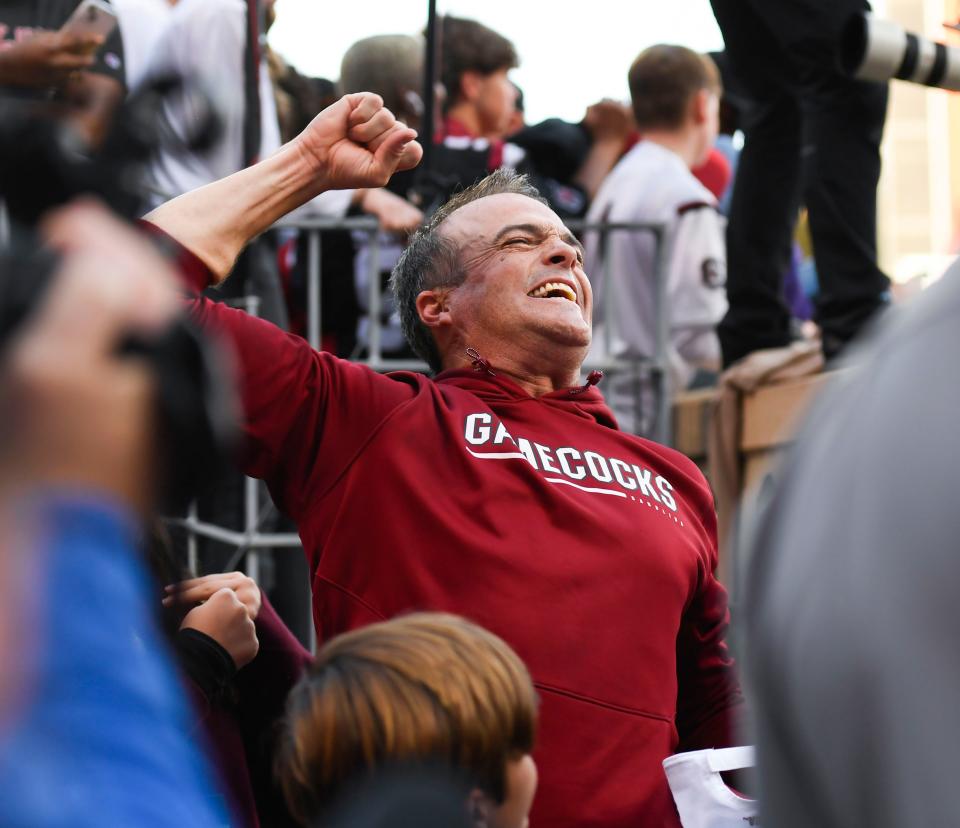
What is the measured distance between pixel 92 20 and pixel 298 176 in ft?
4.93

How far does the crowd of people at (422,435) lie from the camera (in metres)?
0.87

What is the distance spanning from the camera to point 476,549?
2.36 meters

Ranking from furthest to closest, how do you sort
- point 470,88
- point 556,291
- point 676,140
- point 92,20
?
point 470,88, point 676,140, point 92,20, point 556,291

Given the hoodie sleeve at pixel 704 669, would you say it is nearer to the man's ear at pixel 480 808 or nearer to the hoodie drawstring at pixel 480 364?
the hoodie drawstring at pixel 480 364

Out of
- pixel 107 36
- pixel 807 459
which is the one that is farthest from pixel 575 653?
pixel 107 36

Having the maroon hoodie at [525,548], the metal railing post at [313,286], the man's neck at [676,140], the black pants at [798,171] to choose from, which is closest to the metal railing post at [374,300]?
the metal railing post at [313,286]

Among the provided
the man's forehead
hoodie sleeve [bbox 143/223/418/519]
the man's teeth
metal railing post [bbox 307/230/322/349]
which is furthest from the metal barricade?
hoodie sleeve [bbox 143/223/418/519]

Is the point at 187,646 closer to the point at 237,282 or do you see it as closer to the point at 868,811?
the point at 868,811

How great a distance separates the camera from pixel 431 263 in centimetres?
301

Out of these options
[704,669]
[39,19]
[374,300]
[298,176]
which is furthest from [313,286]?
[704,669]

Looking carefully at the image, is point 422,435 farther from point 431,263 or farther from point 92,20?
point 92,20

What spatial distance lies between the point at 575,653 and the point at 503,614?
0.12m

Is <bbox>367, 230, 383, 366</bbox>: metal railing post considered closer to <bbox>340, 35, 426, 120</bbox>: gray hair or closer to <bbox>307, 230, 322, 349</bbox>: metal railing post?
<bbox>307, 230, 322, 349</bbox>: metal railing post

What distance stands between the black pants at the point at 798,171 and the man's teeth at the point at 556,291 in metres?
1.43
